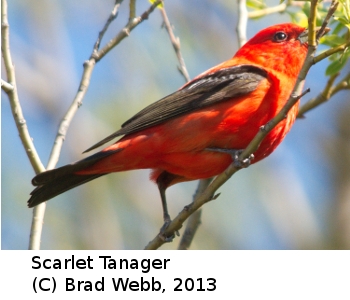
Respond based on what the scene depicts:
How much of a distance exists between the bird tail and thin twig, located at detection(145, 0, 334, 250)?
35.2 inches

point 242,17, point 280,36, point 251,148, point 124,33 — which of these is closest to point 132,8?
point 124,33

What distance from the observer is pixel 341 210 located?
10023 mm

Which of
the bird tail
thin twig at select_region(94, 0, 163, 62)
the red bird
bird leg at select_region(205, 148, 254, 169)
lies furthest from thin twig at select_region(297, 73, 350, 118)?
the bird tail

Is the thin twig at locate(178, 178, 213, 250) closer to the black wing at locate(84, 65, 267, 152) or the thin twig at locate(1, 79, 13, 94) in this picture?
the black wing at locate(84, 65, 267, 152)

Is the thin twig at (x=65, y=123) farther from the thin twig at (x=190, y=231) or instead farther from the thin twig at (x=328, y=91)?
the thin twig at (x=328, y=91)

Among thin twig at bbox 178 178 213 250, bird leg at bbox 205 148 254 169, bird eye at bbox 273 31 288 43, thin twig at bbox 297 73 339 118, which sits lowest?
thin twig at bbox 178 178 213 250

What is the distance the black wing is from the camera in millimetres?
5301

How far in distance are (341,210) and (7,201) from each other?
5.51 m

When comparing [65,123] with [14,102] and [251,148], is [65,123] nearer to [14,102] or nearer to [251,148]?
[14,102]

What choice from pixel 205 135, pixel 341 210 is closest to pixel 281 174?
pixel 341 210

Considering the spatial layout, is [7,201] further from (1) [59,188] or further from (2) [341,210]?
(2) [341,210]

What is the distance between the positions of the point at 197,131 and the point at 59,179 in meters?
1.30

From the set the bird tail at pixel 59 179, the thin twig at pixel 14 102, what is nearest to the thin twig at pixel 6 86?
the thin twig at pixel 14 102

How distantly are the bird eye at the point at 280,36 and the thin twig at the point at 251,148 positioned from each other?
1838mm
